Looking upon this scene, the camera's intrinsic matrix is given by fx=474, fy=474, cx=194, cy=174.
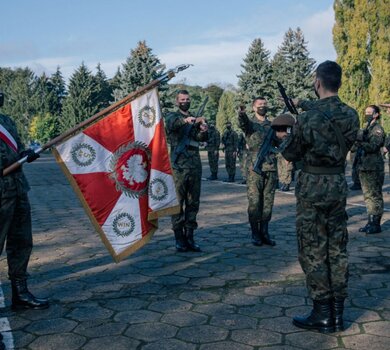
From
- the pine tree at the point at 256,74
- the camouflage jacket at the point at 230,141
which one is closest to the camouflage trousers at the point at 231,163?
the camouflage jacket at the point at 230,141

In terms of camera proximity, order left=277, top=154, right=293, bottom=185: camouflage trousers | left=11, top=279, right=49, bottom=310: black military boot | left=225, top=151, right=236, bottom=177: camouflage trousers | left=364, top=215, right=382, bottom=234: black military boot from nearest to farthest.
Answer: left=11, top=279, right=49, bottom=310: black military boot < left=364, top=215, right=382, bottom=234: black military boot < left=277, top=154, right=293, bottom=185: camouflage trousers < left=225, top=151, right=236, bottom=177: camouflage trousers

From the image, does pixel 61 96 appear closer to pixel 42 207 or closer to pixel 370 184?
pixel 42 207

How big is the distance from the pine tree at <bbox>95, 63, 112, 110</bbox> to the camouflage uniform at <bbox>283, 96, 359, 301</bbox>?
47.9 metres

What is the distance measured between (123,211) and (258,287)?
62.9 inches

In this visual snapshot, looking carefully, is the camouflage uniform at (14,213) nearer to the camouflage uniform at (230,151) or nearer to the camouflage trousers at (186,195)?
the camouflage trousers at (186,195)

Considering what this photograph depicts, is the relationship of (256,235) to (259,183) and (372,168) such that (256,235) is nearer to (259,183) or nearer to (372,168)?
(259,183)

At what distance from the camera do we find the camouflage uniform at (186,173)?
20.8 ft

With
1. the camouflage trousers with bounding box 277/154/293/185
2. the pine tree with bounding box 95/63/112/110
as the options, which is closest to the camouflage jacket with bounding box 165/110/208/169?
the camouflage trousers with bounding box 277/154/293/185

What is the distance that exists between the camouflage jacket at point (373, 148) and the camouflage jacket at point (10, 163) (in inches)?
214

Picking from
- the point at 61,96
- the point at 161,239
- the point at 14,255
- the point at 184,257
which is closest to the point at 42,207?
the point at 161,239

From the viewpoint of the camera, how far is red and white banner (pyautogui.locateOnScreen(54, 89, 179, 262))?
4574 millimetres

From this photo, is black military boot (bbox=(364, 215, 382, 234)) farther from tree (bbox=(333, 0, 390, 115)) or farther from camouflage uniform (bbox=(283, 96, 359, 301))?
tree (bbox=(333, 0, 390, 115))

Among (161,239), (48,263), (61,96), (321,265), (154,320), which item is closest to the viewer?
(321,265)

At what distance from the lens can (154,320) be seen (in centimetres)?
407
